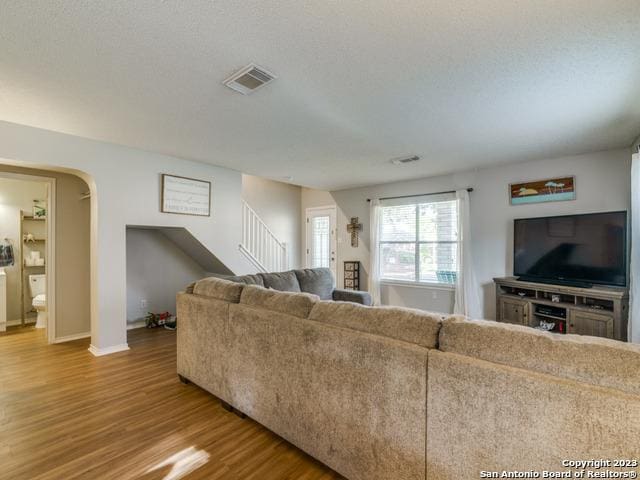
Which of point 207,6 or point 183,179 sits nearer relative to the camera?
point 207,6

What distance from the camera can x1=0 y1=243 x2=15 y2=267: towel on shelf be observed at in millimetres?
4367

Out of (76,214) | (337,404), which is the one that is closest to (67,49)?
(337,404)

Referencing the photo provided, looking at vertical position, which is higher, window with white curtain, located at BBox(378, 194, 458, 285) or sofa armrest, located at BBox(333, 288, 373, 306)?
window with white curtain, located at BBox(378, 194, 458, 285)

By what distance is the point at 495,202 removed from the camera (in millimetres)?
4574

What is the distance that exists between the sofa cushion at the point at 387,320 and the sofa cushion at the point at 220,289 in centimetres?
77

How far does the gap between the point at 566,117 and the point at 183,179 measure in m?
4.36

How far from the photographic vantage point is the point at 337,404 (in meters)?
1.54

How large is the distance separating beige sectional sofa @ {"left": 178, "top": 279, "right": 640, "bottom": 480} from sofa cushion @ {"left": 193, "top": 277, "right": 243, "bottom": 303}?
0.16m

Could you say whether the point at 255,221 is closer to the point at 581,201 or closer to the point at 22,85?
the point at 22,85

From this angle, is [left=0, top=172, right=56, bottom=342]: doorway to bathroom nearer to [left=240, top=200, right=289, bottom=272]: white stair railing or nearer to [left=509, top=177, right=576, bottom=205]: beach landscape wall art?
[left=240, top=200, right=289, bottom=272]: white stair railing

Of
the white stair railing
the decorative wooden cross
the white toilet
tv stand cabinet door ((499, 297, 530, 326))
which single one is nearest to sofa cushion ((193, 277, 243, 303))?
the white stair railing

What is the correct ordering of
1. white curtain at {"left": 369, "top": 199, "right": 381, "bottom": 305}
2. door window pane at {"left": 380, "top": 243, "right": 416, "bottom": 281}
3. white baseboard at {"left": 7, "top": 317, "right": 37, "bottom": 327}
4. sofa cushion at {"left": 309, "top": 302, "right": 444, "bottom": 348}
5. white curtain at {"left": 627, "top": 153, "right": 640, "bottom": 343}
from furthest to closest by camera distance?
1. white curtain at {"left": 369, "top": 199, "right": 381, "bottom": 305}
2. door window pane at {"left": 380, "top": 243, "right": 416, "bottom": 281}
3. white baseboard at {"left": 7, "top": 317, "right": 37, "bottom": 327}
4. white curtain at {"left": 627, "top": 153, "right": 640, "bottom": 343}
5. sofa cushion at {"left": 309, "top": 302, "right": 444, "bottom": 348}

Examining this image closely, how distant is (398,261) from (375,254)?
450 millimetres

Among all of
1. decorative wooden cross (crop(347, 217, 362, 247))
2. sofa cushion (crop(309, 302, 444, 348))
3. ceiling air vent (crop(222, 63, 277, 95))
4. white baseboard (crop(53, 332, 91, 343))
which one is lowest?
white baseboard (crop(53, 332, 91, 343))
